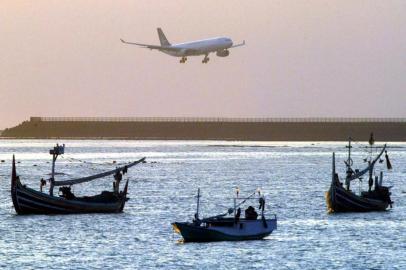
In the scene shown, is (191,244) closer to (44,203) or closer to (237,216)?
(237,216)

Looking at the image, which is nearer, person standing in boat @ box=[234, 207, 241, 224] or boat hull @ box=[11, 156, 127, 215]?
person standing in boat @ box=[234, 207, 241, 224]

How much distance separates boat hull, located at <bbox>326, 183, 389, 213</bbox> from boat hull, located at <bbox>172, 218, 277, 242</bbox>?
19503 mm

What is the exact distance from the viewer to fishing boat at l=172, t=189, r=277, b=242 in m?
76.1

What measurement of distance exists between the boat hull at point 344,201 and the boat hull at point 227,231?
64.0 feet

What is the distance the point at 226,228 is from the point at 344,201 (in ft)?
76.6

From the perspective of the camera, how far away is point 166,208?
10494 centimetres

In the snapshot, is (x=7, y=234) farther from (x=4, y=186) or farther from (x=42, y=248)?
(x=4, y=186)

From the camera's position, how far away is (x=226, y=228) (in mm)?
76875

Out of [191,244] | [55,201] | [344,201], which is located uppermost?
[344,201]

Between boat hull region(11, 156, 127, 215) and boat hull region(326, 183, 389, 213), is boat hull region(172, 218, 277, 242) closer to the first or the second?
boat hull region(326, 183, 389, 213)

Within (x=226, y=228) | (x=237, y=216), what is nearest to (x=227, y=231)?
(x=226, y=228)

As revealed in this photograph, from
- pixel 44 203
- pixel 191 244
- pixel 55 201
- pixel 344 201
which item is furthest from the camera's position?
pixel 344 201

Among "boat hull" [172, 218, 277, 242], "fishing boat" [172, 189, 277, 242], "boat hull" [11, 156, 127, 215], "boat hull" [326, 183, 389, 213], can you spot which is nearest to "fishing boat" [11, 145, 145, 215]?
"boat hull" [11, 156, 127, 215]

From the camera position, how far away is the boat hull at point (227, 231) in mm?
76125
